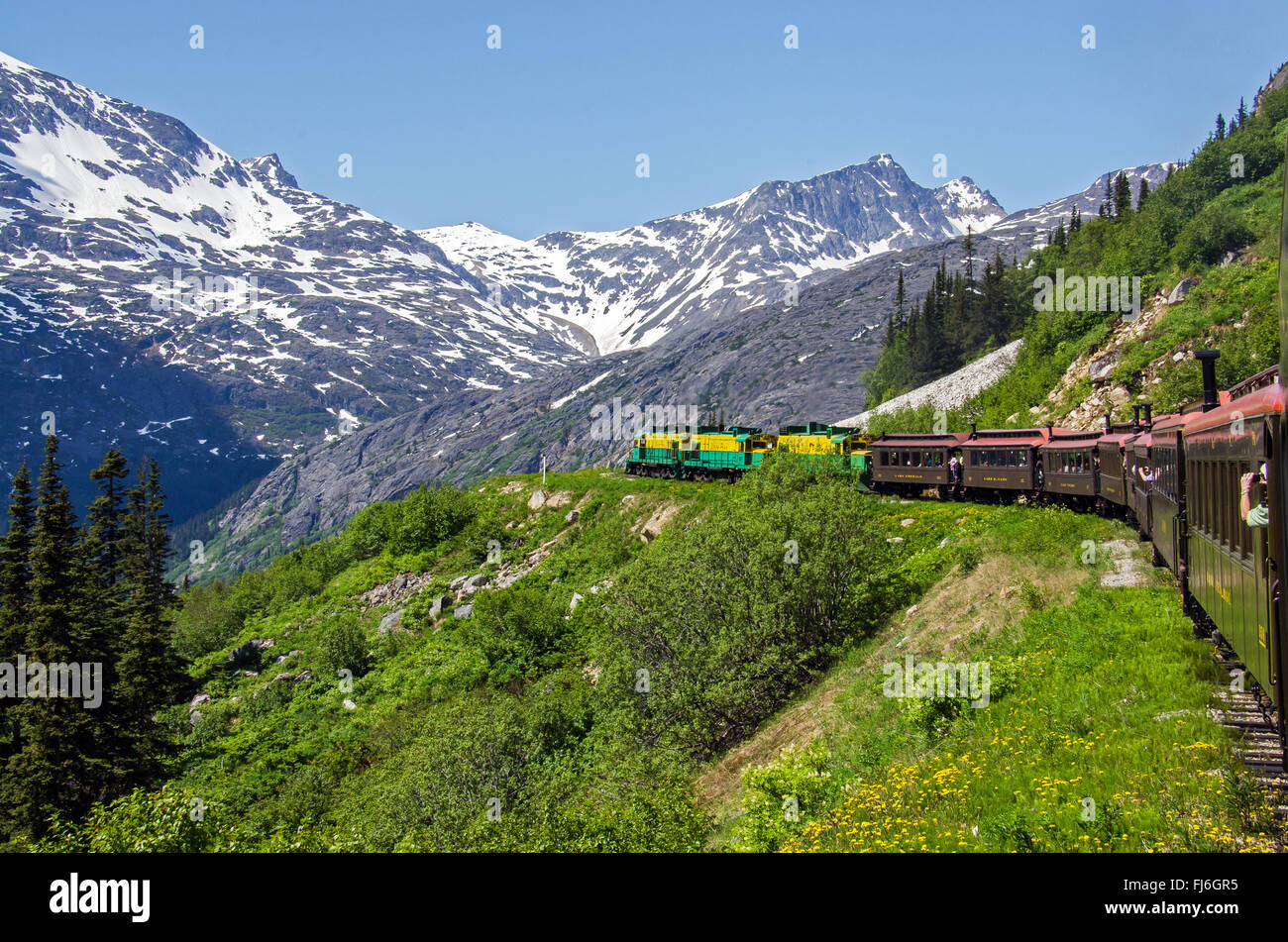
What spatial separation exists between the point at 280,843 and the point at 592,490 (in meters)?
51.8

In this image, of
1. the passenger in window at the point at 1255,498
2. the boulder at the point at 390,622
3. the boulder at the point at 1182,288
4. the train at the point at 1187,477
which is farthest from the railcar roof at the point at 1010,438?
the boulder at the point at 1182,288

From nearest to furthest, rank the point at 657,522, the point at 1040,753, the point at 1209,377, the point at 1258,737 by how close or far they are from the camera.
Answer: the point at 1258,737 → the point at 1040,753 → the point at 1209,377 → the point at 657,522

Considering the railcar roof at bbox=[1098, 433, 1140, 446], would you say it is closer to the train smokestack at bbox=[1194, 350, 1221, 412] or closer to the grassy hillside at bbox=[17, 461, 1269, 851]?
the grassy hillside at bbox=[17, 461, 1269, 851]

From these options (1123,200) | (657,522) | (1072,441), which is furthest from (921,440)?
(1123,200)

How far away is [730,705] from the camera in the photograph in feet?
90.3

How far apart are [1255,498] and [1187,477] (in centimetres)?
767

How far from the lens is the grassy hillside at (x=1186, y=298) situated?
5984 centimetres

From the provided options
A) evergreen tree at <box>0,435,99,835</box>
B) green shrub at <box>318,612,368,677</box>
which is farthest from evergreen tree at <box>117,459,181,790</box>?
green shrub at <box>318,612,368,677</box>

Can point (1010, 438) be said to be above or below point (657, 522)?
above

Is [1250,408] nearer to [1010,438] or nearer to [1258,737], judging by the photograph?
[1258,737]

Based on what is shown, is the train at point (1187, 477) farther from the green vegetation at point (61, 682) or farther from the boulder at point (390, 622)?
the green vegetation at point (61, 682)

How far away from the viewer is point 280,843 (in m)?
17.2
